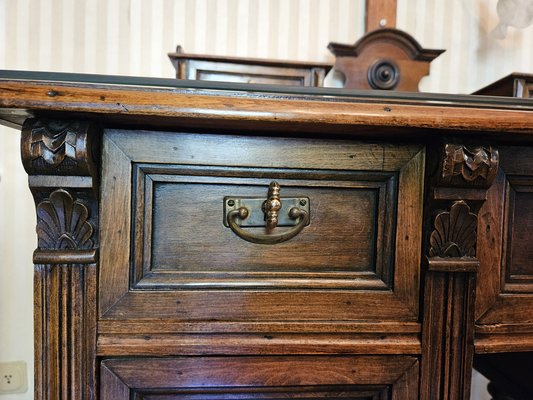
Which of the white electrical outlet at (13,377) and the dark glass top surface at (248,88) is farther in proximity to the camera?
A: the white electrical outlet at (13,377)

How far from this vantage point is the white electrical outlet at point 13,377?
978 mm

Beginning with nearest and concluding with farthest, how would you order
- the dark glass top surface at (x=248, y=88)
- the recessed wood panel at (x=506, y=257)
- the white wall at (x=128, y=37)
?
the dark glass top surface at (x=248, y=88)
the recessed wood panel at (x=506, y=257)
the white wall at (x=128, y=37)

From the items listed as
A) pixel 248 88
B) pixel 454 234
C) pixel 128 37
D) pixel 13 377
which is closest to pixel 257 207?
pixel 248 88

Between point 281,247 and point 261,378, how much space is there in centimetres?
16

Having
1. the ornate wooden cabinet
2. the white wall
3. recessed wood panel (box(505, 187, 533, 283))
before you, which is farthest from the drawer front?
the white wall

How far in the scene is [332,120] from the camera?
37 centimetres

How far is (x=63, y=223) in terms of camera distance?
383 mm

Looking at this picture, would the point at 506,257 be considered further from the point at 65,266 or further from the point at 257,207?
the point at 65,266

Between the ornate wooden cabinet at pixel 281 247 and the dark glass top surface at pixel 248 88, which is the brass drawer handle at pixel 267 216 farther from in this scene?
the dark glass top surface at pixel 248 88

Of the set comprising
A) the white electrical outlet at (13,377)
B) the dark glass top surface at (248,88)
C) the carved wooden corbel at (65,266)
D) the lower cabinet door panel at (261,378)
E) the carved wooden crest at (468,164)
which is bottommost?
the white electrical outlet at (13,377)

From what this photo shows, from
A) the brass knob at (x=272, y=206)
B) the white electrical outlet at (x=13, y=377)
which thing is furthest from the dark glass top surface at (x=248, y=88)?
the white electrical outlet at (x=13, y=377)

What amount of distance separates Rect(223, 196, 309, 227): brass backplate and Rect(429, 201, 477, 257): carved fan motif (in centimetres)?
16

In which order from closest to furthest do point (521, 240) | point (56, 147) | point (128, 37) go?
point (56, 147)
point (521, 240)
point (128, 37)

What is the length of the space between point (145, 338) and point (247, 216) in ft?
0.60
